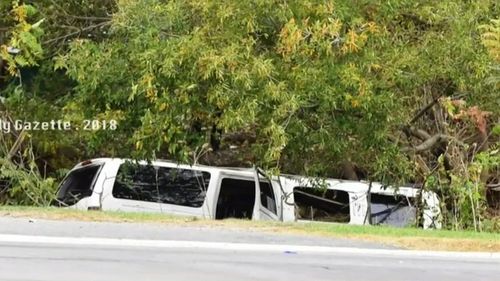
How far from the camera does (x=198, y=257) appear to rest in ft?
22.6

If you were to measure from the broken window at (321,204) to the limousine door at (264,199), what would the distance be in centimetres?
53

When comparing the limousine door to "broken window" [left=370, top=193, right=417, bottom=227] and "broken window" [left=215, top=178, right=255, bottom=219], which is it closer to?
"broken window" [left=215, top=178, right=255, bottom=219]

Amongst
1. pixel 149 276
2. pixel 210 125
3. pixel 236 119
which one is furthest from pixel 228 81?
pixel 149 276

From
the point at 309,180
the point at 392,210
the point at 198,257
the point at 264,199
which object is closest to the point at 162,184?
the point at 264,199

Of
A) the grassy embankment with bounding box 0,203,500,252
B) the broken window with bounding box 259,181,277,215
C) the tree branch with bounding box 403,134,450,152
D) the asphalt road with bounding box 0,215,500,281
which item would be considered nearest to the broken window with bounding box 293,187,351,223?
the broken window with bounding box 259,181,277,215

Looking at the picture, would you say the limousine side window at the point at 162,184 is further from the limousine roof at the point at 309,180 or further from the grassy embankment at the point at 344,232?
the grassy embankment at the point at 344,232

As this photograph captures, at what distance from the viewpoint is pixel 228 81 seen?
10336 mm

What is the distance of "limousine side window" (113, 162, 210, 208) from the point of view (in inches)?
497

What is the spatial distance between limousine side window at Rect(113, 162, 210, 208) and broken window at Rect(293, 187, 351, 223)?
1.94m

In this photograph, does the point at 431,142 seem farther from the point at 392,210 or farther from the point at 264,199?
the point at 264,199

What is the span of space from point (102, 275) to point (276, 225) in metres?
3.95

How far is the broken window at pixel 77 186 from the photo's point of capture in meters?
12.5

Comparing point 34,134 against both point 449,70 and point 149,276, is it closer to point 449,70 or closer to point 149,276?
point 449,70

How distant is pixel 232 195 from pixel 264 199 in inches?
24.2
